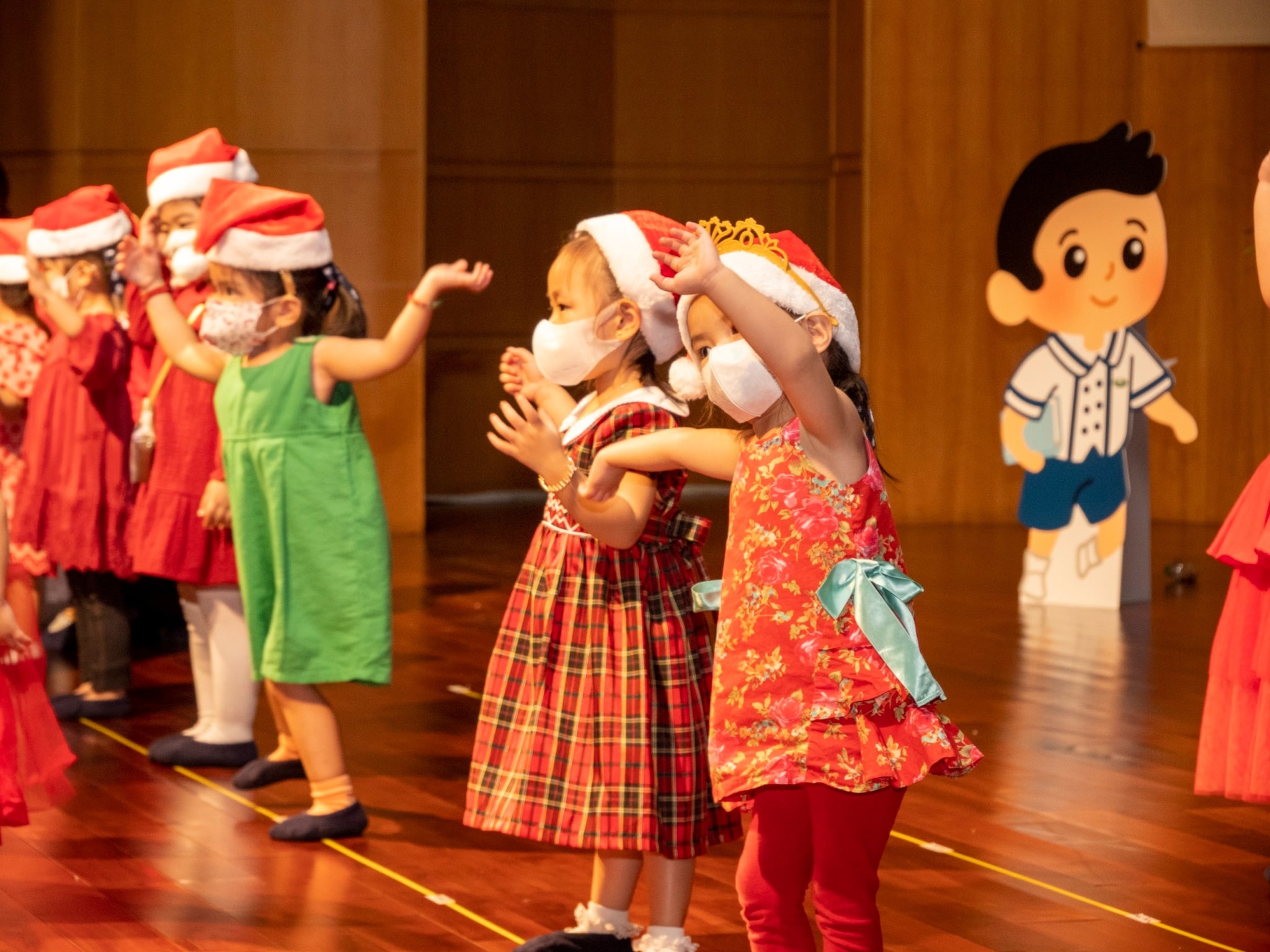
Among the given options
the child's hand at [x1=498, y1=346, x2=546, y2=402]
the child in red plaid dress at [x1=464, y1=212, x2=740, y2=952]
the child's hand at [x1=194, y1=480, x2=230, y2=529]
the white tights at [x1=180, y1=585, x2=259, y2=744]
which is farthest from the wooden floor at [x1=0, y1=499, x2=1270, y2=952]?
the child's hand at [x1=498, y1=346, x2=546, y2=402]

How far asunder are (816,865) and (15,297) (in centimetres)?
356

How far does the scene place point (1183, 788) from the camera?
4.07m

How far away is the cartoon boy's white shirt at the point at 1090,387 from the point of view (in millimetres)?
6766

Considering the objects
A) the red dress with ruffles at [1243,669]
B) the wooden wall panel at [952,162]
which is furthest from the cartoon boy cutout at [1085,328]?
the red dress with ruffles at [1243,669]

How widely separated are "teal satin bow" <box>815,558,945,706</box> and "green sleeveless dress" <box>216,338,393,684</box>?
1530 mm

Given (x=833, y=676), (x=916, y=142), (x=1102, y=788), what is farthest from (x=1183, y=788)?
(x=916, y=142)

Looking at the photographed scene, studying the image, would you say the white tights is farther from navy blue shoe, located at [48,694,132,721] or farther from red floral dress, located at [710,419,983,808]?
red floral dress, located at [710,419,983,808]

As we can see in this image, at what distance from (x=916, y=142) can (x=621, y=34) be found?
1974mm

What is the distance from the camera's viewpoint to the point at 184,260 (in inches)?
174

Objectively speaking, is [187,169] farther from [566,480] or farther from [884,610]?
[884,610]

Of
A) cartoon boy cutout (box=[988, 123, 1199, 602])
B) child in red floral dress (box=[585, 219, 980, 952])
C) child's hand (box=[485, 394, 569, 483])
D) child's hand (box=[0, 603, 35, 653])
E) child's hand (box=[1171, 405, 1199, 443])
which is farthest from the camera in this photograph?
cartoon boy cutout (box=[988, 123, 1199, 602])

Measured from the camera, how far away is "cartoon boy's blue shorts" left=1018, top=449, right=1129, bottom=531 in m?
6.79

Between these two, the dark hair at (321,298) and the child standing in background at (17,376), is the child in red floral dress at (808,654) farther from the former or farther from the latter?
the child standing in background at (17,376)

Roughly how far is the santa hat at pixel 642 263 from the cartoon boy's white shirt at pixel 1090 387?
169 inches
